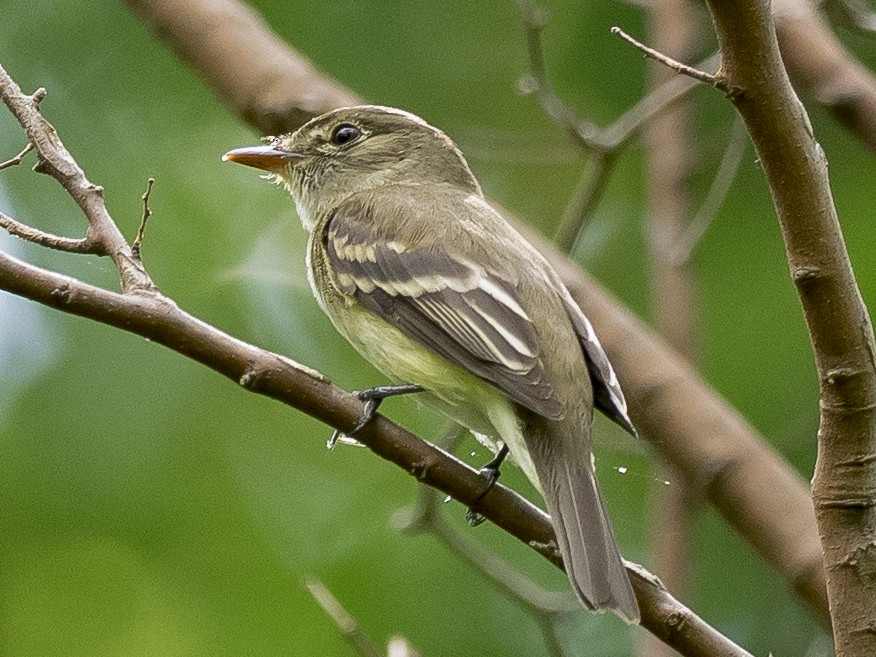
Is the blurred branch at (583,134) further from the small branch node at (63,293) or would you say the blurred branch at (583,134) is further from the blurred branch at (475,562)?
the small branch node at (63,293)

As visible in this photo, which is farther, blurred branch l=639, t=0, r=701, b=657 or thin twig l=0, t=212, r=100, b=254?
blurred branch l=639, t=0, r=701, b=657

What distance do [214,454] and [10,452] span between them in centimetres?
91

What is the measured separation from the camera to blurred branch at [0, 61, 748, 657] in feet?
9.41

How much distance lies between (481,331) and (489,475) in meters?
0.54

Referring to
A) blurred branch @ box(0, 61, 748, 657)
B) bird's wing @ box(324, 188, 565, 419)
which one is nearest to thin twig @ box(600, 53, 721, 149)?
bird's wing @ box(324, 188, 565, 419)

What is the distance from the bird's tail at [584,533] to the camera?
294 cm

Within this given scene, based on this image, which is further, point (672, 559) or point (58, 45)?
point (58, 45)

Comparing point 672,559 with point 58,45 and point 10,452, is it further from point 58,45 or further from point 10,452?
point 58,45

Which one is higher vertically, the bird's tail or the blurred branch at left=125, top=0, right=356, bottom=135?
the blurred branch at left=125, top=0, right=356, bottom=135

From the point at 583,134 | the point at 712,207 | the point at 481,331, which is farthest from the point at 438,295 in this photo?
the point at 712,207

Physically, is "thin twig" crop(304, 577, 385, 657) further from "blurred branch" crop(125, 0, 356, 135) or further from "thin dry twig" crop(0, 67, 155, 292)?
"blurred branch" crop(125, 0, 356, 135)

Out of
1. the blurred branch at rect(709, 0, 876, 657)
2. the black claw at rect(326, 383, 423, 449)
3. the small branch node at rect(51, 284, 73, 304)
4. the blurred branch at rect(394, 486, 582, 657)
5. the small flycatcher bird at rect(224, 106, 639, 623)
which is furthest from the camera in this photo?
the blurred branch at rect(394, 486, 582, 657)

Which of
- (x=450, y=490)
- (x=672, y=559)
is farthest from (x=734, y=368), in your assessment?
(x=450, y=490)

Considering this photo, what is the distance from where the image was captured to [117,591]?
21.0 feet
